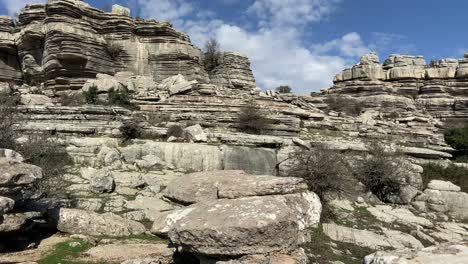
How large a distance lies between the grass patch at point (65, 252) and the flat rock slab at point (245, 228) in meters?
2.42

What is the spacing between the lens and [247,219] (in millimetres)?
4707

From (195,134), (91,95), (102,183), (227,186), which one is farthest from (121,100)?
(227,186)

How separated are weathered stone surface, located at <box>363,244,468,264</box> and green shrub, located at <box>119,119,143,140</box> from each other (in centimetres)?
1391

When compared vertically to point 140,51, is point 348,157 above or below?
below

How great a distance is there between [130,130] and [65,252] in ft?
33.0

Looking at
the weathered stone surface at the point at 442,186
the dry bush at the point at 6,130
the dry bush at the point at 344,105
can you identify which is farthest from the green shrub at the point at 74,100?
the dry bush at the point at 344,105

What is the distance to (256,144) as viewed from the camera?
1614cm

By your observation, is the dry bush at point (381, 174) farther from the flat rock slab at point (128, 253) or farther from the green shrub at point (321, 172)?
the flat rock slab at point (128, 253)

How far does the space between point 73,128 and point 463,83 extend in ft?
105

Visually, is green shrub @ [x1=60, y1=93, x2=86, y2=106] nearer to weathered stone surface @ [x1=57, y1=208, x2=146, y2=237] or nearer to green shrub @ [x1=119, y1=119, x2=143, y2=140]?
green shrub @ [x1=119, y1=119, x2=143, y2=140]

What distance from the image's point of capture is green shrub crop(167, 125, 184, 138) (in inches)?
663

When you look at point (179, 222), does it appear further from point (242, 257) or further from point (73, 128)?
point (73, 128)

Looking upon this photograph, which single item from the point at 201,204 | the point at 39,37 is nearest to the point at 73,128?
the point at 201,204

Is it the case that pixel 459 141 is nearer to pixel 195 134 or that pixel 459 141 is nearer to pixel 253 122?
pixel 253 122
